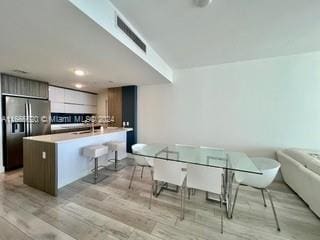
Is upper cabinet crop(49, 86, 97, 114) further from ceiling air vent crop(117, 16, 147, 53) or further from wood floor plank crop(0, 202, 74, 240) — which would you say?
ceiling air vent crop(117, 16, 147, 53)

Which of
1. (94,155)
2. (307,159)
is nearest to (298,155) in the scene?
(307,159)

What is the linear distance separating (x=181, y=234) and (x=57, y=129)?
448 cm

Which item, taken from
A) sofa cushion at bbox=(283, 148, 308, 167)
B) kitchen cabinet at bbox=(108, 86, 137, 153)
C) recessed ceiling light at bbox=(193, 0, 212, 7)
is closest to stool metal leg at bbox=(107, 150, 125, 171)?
kitchen cabinet at bbox=(108, 86, 137, 153)

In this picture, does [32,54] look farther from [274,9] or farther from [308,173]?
[308,173]

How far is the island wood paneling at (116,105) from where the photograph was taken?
479 cm

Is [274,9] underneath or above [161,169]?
above

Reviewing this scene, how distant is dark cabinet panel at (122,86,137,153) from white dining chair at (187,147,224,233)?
2848 millimetres

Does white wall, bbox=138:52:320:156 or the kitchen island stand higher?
white wall, bbox=138:52:320:156

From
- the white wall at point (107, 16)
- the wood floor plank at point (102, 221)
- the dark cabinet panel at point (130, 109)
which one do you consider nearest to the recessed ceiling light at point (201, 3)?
the white wall at point (107, 16)

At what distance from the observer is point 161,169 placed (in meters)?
2.14

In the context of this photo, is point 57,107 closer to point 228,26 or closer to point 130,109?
point 130,109

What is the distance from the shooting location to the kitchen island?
98.9 inches

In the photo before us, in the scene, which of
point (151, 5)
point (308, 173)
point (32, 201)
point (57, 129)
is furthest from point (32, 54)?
point (308, 173)

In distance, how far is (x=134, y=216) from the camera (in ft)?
6.57
